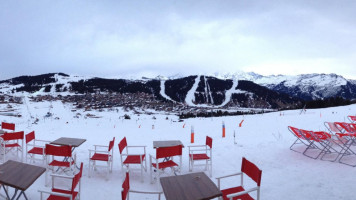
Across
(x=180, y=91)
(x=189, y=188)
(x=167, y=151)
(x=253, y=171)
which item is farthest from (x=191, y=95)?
(x=189, y=188)

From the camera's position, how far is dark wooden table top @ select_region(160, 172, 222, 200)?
3162 millimetres

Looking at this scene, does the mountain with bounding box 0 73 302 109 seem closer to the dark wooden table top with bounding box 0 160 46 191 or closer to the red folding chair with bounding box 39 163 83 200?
the dark wooden table top with bounding box 0 160 46 191

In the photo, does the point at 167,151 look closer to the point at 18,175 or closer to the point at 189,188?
the point at 189,188

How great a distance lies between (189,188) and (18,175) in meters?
2.98

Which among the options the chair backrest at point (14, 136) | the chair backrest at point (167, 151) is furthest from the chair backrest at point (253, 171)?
the chair backrest at point (14, 136)

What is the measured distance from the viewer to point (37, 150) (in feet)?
21.4

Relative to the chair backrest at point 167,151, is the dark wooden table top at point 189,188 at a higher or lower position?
lower

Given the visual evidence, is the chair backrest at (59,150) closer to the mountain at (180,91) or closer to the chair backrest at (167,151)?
the chair backrest at (167,151)

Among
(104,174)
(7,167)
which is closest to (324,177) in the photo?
(104,174)

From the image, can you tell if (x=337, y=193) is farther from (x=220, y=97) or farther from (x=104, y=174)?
(x=220, y=97)

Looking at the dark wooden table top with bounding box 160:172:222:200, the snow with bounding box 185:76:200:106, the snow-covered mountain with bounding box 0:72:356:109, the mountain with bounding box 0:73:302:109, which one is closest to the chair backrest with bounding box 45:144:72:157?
the dark wooden table top with bounding box 160:172:222:200

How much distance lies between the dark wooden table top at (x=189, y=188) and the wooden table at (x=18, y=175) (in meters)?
2.20

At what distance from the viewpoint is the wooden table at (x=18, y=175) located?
3.55 meters

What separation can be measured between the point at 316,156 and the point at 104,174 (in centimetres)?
662
